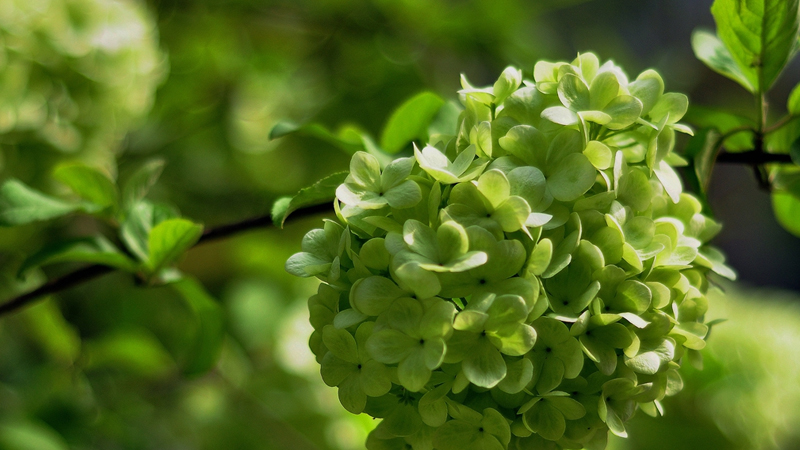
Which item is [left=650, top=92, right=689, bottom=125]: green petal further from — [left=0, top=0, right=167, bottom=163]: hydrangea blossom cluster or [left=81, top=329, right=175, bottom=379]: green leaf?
[left=81, top=329, right=175, bottom=379]: green leaf

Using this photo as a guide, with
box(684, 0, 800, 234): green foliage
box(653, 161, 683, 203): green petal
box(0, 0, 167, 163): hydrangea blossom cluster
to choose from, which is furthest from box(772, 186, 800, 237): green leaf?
box(0, 0, 167, 163): hydrangea blossom cluster

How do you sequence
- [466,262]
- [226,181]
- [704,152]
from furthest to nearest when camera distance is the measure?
[226,181], [704,152], [466,262]

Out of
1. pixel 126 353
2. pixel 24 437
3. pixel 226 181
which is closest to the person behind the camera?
pixel 24 437

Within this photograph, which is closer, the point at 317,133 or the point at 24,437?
the point at 317,133

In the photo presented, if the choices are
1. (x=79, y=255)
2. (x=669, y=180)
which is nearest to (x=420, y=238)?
(x=669, y=180)

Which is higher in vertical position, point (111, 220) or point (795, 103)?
point (795, 103)

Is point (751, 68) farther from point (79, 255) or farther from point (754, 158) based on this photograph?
point (79, 255)
